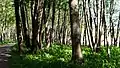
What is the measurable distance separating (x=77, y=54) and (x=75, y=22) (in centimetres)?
149

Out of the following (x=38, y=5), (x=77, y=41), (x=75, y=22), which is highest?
(x=38, y=5)

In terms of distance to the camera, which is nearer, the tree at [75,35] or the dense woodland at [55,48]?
the tree at [75,35]

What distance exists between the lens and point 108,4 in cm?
4266

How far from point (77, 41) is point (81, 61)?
93 cm

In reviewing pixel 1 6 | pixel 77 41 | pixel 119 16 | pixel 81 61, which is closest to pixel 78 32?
pixel 77 41

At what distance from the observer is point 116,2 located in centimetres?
4603

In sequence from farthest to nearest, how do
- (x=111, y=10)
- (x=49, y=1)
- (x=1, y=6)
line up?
(x=1, y=6) < (x=111, y=10) < (x=49, y=1)

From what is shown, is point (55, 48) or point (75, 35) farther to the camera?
point (55, 48)

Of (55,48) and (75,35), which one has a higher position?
(75,35)

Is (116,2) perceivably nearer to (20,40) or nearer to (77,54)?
(20,40)

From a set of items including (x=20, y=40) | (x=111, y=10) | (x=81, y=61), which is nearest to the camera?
(x=81, y=61)

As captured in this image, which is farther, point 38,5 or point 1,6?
point 1,6

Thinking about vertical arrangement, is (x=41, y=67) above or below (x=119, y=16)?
below

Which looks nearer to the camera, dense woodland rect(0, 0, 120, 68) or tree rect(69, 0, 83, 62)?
tree rect(69, 0, 83, 62)
